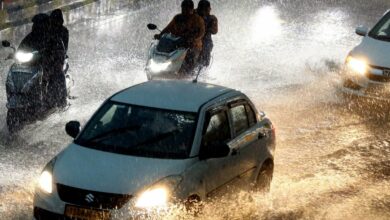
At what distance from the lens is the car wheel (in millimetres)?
9484

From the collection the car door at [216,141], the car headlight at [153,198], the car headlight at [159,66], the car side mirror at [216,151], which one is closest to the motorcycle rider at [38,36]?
the car headlight at [159,66]

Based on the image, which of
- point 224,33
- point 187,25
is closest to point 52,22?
point 187,25

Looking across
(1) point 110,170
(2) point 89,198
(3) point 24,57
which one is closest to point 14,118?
(3) point 24,57

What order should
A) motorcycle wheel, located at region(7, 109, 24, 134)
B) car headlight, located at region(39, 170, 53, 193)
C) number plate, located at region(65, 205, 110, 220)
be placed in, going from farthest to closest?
1. motorcycle wheel, located at region(7, 109, 24, 134)
2. car headlight, located at region(39, 170, 53, 193)
3. number plate, located at region(65, 205, 110, 220)

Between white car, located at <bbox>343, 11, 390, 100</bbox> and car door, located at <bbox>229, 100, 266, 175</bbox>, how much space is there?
5.19m

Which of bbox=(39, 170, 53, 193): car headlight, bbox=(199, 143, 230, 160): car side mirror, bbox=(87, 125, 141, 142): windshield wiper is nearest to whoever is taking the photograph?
bbox=(39, 170, 53, 193): car headlight

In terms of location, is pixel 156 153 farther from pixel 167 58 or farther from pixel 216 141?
pixel 167 58

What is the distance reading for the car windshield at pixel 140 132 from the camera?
8297mm

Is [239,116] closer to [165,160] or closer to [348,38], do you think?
[165,160]

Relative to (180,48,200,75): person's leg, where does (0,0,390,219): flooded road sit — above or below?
below

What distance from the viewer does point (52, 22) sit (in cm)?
1336

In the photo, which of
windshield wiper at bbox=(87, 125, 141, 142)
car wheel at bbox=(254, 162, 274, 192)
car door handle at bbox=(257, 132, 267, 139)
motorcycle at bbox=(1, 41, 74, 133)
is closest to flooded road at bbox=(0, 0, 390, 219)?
car wheel at bbox=(254, 162, 274, 192)

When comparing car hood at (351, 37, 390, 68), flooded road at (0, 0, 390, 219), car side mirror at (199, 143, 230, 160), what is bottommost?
flooded road at (0, 0, 390, 219)

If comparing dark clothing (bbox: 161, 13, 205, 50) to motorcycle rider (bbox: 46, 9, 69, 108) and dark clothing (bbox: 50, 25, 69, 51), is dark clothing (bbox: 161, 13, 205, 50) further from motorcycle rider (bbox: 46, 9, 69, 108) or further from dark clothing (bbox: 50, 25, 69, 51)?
motorcycle rider (bbox: 46, 9, 69, 108)
